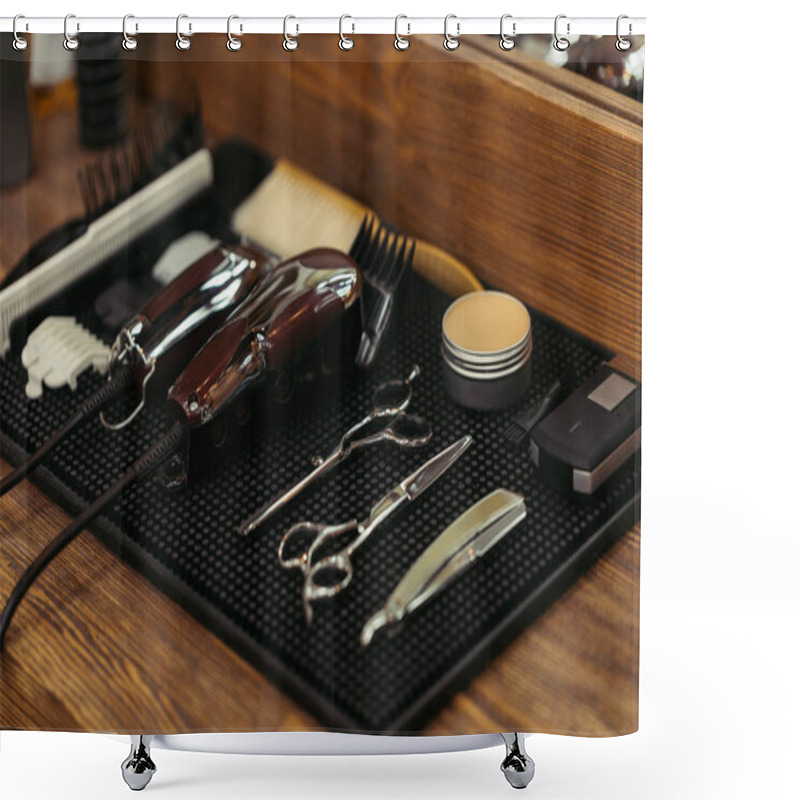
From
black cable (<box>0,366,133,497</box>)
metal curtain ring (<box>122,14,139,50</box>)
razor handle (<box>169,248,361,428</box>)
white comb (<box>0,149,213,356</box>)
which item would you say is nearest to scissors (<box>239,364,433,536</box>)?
razor handle (<box>169,248,361,428</box>)

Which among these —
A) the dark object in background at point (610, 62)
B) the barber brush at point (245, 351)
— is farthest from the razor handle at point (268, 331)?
the dark object in background at point (610, 62)

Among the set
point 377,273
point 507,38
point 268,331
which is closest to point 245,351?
point 268,331

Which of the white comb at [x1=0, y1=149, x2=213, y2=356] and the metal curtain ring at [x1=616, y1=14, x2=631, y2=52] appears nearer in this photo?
the metal curtain ring at [x1=616, y1=14, x2=631, y2=52]

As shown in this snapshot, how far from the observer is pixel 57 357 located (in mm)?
1411

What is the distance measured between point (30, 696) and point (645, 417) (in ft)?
3.29

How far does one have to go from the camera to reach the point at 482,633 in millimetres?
1349

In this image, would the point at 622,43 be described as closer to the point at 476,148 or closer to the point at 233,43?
the point at 476,148

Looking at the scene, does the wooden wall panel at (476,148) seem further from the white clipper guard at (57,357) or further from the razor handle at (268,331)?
the white clipper guard at (57,357)

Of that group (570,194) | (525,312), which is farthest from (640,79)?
(525,312)

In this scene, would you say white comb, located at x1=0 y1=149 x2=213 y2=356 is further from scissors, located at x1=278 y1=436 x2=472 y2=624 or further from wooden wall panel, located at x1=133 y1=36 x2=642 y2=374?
scissors, located at x1=278 y1=436 x2=472 y2=624

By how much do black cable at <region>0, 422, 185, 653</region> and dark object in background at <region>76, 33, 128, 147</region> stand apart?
347 millimetres

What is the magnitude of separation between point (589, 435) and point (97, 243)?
0.60 meters

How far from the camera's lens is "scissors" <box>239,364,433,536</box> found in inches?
54.0

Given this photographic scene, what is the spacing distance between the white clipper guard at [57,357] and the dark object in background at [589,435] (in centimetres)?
51
